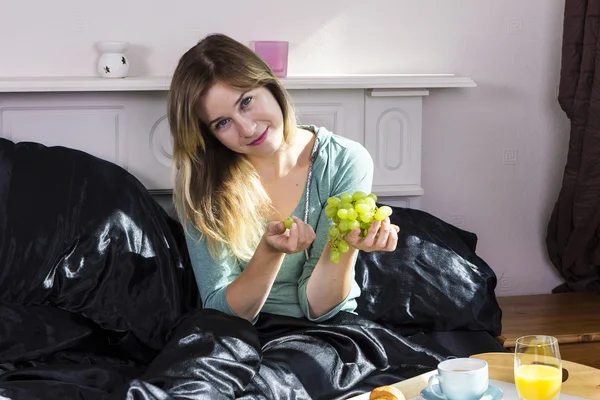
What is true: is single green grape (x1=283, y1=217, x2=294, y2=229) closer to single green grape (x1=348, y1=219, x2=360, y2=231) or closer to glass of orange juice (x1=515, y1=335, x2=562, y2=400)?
single green grape (x1=348, y1=219, x2=360, y2=231)

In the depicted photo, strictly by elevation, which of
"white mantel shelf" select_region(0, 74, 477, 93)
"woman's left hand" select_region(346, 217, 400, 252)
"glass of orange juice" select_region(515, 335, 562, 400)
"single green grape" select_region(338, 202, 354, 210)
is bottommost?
"glass of orange juice" select_region(515, 335, 562, 400)

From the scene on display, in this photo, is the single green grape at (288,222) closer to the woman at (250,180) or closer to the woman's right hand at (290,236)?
the woman's right hand at (290,236)

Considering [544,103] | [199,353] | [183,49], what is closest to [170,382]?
[199,353]

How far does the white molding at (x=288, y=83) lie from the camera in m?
2.21

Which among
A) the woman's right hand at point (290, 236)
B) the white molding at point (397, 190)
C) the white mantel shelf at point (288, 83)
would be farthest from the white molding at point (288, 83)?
the woman's right hand at point (290, 236)

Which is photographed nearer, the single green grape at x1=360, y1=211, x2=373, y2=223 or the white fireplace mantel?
the single green grape at x1=360, y1=211, x2=373, y2=223

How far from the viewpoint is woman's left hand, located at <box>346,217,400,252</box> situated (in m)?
1.53

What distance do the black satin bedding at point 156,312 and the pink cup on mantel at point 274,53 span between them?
467mm

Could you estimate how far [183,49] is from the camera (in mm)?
2387

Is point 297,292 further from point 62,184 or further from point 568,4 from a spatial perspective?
point 568,4

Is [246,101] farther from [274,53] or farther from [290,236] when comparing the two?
[274,53]

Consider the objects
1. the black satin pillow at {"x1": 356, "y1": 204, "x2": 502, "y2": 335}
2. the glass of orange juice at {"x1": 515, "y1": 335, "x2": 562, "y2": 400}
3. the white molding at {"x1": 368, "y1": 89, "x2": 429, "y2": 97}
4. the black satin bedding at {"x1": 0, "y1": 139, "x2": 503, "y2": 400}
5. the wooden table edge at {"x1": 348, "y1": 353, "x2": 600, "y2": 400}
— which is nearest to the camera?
the glass of orange juice at {"x1": 515, "y1": 335, "x2": 562, "y2": 400}

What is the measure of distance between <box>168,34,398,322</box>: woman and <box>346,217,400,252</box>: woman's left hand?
0.23 meters

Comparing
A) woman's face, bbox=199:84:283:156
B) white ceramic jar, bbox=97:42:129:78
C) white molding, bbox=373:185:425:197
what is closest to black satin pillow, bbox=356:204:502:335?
white molding, bbox=373:185:425:197
